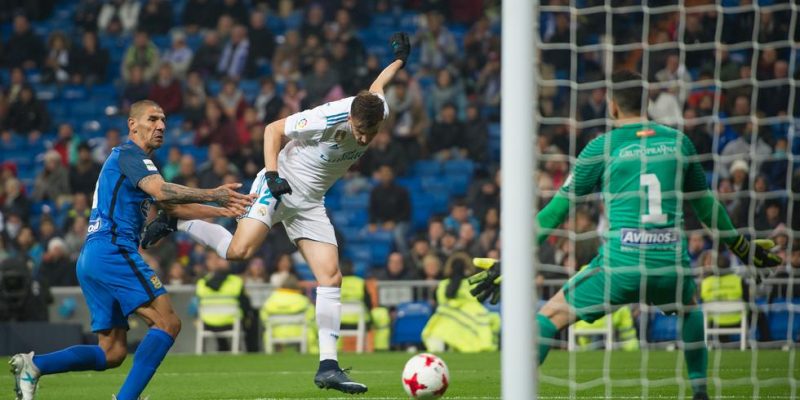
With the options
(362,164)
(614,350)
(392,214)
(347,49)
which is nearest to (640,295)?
(614,350)

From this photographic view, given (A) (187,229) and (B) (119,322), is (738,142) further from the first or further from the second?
(B) (119,322)

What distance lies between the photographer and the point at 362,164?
18.5 meters

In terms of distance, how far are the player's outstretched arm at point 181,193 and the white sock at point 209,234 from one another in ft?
4.58

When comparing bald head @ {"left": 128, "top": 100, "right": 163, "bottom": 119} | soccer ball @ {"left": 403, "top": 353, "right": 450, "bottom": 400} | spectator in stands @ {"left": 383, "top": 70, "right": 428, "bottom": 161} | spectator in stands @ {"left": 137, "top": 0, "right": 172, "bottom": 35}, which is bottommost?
soccer ball @ {"left": 403, "top": 353, "right": 450, "bottom": 400}

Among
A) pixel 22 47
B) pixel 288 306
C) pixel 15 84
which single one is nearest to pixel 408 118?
pixel 288 306

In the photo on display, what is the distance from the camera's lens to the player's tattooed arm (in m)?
6.87

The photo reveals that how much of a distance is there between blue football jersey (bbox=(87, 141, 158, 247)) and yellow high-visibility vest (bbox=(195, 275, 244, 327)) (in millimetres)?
8219

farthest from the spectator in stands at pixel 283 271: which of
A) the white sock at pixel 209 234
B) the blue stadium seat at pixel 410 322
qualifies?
the white sock at pixel 209 234

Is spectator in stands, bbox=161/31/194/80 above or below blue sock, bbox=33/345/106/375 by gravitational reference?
above

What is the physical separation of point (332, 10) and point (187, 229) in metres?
13.0

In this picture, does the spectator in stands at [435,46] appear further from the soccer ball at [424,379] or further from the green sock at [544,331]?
the green sock at [544,331]

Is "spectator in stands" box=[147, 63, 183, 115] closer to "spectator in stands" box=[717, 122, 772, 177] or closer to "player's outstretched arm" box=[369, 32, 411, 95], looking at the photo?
"spectator in stands" box=[717, 122, 772, 177]

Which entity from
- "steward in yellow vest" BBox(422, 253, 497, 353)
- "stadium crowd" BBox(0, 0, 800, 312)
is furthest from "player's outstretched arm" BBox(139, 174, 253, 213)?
"steward in yellow vest" BBox(422, 253, 497, 353)

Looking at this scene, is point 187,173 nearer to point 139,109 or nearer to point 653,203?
point 139,109
